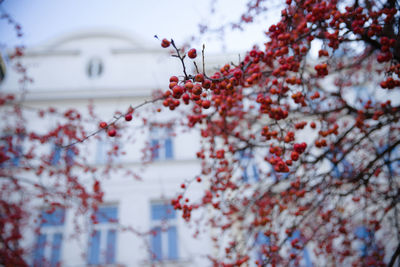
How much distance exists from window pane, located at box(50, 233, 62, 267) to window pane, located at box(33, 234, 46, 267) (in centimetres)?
23

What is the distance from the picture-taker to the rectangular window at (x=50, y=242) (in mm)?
6812

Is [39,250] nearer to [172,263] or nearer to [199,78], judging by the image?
[172,263]

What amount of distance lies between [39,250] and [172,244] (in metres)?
3.41

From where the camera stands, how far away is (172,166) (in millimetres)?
8547

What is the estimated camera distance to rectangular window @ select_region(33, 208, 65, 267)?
6812 mm

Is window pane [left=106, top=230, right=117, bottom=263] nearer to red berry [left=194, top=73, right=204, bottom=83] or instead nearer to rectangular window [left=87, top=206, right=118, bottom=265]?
rectangular window [left=87, top=206, right=118, bottom=265]

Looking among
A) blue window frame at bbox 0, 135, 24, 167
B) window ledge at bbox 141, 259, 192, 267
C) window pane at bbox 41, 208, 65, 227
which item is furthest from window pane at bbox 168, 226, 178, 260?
blue window frame at bbox 0, 135, 24, 167

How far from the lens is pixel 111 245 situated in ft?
23.8

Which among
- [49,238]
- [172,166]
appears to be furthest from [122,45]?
[49,238]

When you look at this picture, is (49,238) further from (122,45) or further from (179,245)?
(122,45)

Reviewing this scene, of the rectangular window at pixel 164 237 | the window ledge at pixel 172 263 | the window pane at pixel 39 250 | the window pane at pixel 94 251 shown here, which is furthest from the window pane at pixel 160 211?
the window pane at pixel 39 250

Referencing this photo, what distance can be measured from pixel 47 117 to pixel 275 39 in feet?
27.6

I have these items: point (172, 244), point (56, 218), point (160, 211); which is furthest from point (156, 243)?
point (56, 218)

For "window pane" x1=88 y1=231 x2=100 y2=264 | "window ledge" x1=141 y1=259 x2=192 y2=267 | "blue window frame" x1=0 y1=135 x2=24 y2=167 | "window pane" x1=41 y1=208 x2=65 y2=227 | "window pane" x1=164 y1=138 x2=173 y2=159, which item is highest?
"window pane" x1=164 y1=138 x2=173 y2=159
